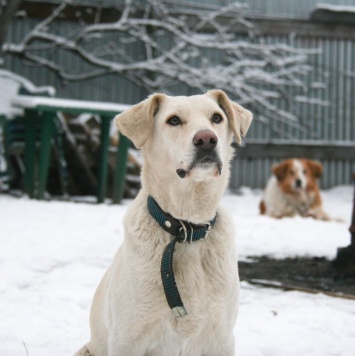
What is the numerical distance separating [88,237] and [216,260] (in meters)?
2.85

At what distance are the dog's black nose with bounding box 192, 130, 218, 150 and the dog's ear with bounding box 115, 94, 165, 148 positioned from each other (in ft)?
0.85

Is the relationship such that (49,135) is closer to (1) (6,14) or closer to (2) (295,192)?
(1) (6,14)

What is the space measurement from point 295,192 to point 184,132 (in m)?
5.31

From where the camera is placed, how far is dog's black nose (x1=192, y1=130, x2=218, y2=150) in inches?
86.2

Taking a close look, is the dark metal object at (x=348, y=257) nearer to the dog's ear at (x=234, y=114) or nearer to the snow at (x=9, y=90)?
the dog's ear at (x=234, y=114)

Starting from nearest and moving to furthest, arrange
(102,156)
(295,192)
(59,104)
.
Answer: (59,104), (102,156), (295,192)

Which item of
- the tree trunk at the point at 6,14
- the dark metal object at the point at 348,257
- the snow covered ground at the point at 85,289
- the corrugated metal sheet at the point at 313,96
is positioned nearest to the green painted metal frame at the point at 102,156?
the snow covered ground at the point at 85,289

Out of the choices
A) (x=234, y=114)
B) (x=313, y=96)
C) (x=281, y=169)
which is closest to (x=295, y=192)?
(x=281, y=169)

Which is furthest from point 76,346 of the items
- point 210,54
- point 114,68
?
point 210,54

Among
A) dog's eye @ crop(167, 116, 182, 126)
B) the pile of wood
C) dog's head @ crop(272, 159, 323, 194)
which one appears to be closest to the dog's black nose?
dog's eye @ crop(167, 116, 182, 126)

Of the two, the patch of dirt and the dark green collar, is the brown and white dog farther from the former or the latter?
the dark green collar

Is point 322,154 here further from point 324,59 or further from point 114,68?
point 114,68

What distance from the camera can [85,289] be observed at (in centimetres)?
A: 359

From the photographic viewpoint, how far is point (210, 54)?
11.1m
